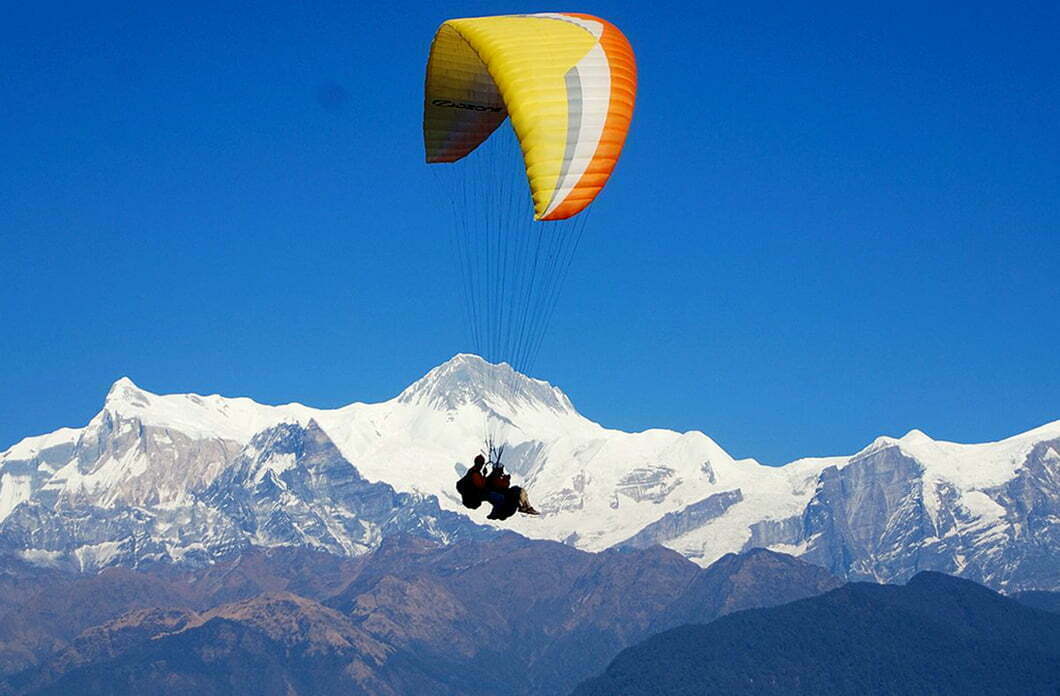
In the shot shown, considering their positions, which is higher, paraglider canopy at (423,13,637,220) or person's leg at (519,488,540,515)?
paraglider canopy at (423,13,637,220)


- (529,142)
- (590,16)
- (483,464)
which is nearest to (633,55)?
(590,16)

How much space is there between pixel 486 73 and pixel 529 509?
20794 millimetres

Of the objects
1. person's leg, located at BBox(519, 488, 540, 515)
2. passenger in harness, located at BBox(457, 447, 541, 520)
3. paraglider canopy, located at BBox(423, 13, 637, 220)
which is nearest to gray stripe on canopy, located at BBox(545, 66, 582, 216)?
paraglider canopy, located at BBox(423, 13, 637, 220)

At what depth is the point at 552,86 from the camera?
241ft

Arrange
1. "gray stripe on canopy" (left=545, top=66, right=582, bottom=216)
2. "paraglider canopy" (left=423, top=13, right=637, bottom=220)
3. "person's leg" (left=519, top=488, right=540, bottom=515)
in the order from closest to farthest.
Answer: "paraglider canopy" (left=423, top=13, right=637, bottom=220)
"gray stripe on canopy" (left=545, top=66, right=582, bottom=216)
"person's leg" (left=519, top=488, right=540, bottom=515)

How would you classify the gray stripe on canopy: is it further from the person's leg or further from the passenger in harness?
the person's leg

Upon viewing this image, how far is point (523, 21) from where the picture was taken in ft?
264

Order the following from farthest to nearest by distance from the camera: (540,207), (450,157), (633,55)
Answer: (450,157)
(633,55)
(540,207)

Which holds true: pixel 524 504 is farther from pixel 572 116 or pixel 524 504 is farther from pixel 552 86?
pixel 552 86

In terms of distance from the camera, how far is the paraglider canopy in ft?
236

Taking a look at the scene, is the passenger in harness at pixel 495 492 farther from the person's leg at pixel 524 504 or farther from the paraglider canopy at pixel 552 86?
the paraglider canopy at pixel 552 86

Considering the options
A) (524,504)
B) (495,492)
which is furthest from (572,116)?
(524,504)

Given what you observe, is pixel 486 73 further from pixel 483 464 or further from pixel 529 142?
pixel 483 464

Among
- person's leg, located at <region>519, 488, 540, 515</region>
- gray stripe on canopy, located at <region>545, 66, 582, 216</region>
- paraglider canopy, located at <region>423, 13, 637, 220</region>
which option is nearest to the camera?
paraglider canopy, located at <region>423, 13, 637, 220</region>
